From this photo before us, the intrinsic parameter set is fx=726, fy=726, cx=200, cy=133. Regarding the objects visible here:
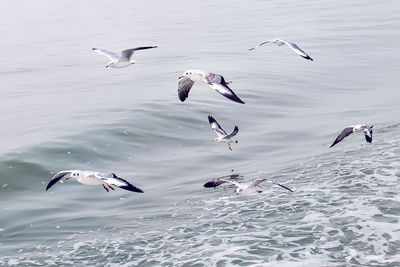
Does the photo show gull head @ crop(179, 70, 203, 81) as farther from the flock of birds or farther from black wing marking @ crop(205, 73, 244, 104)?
black wing marking @ crop(205, 73, 244, 104)

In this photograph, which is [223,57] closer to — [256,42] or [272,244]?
[256,42]

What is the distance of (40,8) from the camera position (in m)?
86.8

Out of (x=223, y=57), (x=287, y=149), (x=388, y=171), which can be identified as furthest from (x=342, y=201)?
(x=223, y=57)

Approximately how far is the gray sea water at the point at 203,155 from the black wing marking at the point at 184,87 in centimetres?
268

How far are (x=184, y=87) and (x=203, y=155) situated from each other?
5066mm

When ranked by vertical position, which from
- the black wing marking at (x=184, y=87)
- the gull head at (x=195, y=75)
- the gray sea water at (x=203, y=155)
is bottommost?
the gray sea water at (x=203, y=155)

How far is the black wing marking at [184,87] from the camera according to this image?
56.0ft

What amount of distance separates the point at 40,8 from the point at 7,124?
207 ft

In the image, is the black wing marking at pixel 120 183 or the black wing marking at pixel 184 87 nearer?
the black wing marking at pixel 120 183

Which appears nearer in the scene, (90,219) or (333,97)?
(90,219)

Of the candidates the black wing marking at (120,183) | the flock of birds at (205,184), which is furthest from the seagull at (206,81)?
the black wing marking at (120,183)

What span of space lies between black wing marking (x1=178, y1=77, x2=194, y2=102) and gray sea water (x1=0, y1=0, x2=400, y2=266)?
268cm

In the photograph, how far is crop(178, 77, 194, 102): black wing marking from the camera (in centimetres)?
1708

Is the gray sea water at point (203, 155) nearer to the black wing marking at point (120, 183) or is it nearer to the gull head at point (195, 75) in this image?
the black wing marking at point (120, 183)
